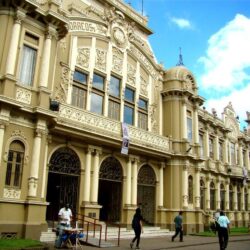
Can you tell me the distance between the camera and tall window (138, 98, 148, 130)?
899 inches

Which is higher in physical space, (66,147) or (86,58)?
(86,58)

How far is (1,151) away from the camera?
13445 millimetres

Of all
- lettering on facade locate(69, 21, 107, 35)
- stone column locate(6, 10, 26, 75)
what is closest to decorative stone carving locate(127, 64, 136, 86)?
lettering on facade locate(69, 21, 107, 35)

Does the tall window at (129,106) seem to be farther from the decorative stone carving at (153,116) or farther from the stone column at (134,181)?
the stone column at (134,181)

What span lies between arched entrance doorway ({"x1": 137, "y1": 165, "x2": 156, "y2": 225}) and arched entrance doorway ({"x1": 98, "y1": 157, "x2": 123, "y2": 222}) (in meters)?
1.91

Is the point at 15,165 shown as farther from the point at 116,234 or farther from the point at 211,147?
the point at 211,147

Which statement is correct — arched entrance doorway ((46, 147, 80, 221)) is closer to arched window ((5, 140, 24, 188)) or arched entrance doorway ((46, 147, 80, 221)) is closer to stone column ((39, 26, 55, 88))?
arched window ((5, 140, 24, 188))

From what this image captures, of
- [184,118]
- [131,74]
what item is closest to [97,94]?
[131,74]

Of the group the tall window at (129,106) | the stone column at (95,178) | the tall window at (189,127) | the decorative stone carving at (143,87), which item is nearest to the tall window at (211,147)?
the tall window at (189,127)

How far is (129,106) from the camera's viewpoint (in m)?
22.1

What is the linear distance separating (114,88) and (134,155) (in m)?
4.24

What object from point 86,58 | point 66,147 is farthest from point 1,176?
point 86,58

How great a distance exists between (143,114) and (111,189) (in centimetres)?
540

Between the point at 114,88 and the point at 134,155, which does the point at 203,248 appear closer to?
the point at 134,155
